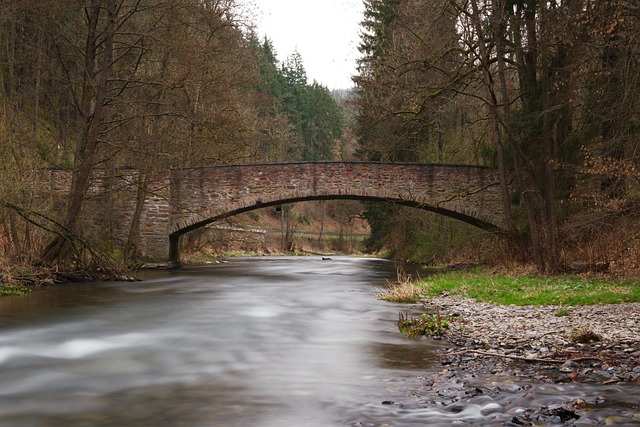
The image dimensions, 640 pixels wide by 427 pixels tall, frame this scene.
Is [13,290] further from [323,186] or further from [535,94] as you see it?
[535,94]

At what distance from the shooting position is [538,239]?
16594 mm

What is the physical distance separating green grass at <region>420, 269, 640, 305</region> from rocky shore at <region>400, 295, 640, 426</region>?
0.69 m

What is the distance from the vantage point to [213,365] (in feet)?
24.3

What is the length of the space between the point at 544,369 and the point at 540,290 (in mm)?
6252

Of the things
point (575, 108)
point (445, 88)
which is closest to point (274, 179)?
point (445, 88)

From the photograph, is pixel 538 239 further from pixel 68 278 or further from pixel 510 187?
pixel 68 278

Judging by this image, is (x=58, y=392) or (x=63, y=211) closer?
(x=58, y=392)

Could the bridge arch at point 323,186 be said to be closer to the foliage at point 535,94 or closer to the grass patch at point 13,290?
the foliage at point 535,94

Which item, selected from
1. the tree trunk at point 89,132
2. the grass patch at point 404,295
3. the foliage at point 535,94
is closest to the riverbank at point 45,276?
the tree trunk at point 89,132

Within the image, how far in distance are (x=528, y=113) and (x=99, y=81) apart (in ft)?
38.3

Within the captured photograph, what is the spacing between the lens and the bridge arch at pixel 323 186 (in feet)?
79.4

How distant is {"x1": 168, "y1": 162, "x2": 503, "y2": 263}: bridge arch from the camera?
24203 millimetres

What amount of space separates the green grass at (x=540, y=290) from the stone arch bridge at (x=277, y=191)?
27.1 feet

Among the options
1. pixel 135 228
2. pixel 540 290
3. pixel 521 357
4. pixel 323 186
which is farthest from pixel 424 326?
pixel 135 228
